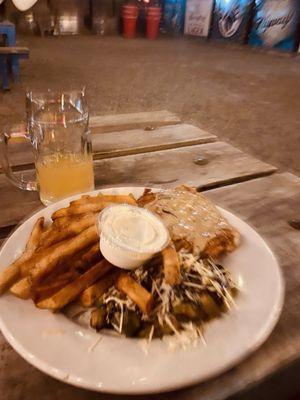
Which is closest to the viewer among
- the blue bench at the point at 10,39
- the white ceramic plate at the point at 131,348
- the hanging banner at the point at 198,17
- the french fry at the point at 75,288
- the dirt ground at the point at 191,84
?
the white ceramic plate at the point at 131,348

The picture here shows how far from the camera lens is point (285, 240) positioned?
108cm

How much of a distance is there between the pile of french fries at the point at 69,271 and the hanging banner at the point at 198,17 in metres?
9.65

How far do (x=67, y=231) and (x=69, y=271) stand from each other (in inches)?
3.8

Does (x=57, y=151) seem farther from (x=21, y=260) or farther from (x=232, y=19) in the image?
(x=232, y=19)

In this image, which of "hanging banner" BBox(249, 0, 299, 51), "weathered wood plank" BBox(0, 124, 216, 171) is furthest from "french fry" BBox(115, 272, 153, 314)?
"hanging banner" BBox(249, 0, 299, 51)

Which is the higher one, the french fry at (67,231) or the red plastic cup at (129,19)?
the french fry at (67,231)

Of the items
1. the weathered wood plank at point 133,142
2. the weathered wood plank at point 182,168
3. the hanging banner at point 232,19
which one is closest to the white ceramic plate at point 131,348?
the weathered wood plank at point 182,168

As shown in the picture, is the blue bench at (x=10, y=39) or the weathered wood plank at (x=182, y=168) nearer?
the weathered wood plank at (x=182, y=168)

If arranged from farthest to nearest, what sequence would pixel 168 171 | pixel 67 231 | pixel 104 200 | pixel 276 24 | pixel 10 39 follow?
pixel 276 24 < pixel 10 39 < pixel 168 171 < pixel 104 200 < pixel 67 231

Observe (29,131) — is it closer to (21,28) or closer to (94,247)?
(94,247)

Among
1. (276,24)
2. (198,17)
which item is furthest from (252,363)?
(198,17)

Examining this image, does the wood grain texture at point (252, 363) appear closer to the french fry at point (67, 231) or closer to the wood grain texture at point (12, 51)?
the french fry at point (67, 231)

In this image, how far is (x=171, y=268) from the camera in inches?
28.6

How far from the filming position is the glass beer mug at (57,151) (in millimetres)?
1188
